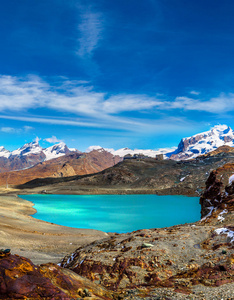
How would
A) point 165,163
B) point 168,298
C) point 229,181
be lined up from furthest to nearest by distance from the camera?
1. point 165,163
2. point 229,181
3. point 168,298

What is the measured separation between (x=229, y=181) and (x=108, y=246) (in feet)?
68.2

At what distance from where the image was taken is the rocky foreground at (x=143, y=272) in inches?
280

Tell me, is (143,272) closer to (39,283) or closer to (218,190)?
(39,283)

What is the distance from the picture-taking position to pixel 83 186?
14300 cm

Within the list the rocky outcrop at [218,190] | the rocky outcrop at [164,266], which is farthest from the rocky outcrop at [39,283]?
the rocky outcrop at [218,190]

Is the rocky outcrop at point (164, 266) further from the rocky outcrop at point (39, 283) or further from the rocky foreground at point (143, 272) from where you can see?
the rocky outcrop at point (39, 283)

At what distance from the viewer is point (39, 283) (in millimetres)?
7082

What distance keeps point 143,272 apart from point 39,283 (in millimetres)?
6800

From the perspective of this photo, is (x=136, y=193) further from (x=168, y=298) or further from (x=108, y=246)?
(x=168, y=298)

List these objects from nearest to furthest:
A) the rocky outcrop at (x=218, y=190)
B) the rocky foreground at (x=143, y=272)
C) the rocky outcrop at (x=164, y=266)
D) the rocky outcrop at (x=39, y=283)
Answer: the rocky outcrop at (x=39, y=283) < the rocky foreground at (x=143, y=272) < the rocky outcrop at (x=164, y=266) < the rocky outcrop at (x=218, y=190)

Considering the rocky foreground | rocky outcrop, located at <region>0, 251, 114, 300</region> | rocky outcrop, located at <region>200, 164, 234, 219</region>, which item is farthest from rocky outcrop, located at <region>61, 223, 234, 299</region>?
rocky outcrop, located at <region>200, 164, 234, 219</region>

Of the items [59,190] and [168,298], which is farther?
[59,190]

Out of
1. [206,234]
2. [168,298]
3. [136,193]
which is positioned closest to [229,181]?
[206,234]

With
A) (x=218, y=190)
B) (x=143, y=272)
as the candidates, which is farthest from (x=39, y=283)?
(x=218, y=190)
